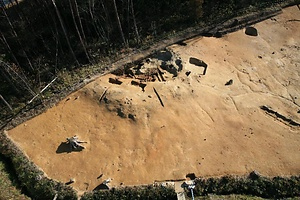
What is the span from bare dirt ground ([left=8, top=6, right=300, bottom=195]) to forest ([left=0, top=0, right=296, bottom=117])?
7.36 ft

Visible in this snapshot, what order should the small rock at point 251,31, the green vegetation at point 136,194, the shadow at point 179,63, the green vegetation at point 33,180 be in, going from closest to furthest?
the green vegetation at point 136,194 → the green vegetation at point 33,180 → the shadow at point 179,63 → the small rock at point 251,31

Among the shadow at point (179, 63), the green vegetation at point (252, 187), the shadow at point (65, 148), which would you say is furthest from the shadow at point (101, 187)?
the shadow at point (179, 63)

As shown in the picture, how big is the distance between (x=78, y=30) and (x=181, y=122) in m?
8.74

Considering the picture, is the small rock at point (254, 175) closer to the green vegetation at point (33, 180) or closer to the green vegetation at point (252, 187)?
the green vegetation at point (252, 187)

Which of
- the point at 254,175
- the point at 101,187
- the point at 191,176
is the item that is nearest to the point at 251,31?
the point at 254,175

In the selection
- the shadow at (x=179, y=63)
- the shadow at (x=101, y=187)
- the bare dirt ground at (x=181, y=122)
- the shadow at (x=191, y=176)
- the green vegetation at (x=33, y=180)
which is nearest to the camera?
the green vegetation at (x=33, y=180)

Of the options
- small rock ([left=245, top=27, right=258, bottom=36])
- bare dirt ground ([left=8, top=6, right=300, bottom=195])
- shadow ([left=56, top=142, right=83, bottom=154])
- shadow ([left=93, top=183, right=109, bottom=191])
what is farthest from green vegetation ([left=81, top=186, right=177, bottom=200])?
small rock ([left=245, top=27, right=258, bottom=36])

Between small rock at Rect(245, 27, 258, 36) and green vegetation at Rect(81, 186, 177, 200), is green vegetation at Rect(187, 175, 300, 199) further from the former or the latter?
small rock at Rect(245, 27, 258, 36)

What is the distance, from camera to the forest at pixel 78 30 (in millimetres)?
20203

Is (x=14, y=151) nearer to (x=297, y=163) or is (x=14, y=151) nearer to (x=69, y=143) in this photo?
(x=69, y=143)

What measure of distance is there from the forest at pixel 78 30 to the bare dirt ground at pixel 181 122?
2242 millimetres

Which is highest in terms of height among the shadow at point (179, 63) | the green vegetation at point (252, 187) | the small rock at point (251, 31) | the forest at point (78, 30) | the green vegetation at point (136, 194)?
the forest at point (78, 30)

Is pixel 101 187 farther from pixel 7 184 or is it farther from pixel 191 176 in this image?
pixel 7 184

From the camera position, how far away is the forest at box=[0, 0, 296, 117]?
2020 cm
